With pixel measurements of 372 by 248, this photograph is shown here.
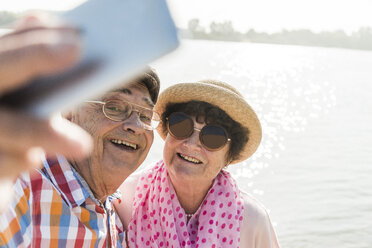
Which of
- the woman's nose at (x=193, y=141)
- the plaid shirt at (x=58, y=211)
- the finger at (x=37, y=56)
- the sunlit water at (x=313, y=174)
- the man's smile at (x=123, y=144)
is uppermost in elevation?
the finger at (x=37, y=56)

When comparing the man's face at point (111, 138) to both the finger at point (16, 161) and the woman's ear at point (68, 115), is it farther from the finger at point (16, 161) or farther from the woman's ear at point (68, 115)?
the finger at point (16, 161)

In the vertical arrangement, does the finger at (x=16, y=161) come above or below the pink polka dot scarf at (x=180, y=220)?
above

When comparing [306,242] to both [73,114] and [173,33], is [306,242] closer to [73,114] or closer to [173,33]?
[73,114]

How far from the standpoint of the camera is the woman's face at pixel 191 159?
292 cm

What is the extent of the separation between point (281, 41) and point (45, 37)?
138394 millimetres

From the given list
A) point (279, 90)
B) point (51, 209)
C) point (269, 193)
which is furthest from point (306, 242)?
point (279, 90)

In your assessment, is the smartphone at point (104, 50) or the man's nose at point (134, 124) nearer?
the smartphone at point (104, 50)

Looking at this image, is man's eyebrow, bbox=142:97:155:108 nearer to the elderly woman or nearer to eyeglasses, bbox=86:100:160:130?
eyeglasses, bbox=86:100:160:130

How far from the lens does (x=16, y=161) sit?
0.69 meters

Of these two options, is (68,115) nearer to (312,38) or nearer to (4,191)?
(4,191)

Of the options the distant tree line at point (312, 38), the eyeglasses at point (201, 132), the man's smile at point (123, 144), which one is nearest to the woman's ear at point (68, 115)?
the man's smile at point (123, 144)

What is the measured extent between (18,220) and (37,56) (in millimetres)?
1047

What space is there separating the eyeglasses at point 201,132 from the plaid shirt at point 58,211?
81 centimetres

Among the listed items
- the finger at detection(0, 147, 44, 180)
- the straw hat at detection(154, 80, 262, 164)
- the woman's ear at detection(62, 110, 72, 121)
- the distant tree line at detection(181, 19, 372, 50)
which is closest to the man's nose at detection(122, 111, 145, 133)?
the woman's ear at detection(62, 110, 72, 121)
